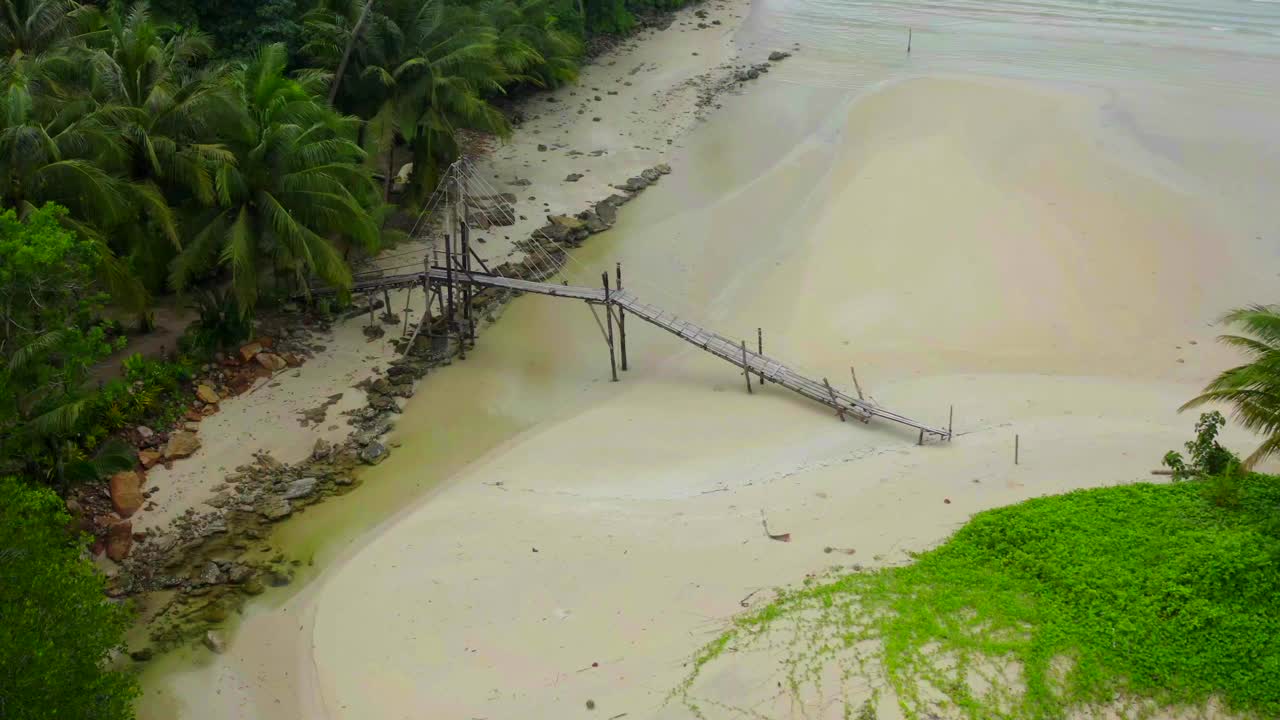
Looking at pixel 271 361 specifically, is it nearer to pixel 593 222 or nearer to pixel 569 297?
pixel 569 297

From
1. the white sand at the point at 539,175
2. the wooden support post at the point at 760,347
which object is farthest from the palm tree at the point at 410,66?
the wooden support post at the point at 760,347

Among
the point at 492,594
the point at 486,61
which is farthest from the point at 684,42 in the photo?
the point at 492,594

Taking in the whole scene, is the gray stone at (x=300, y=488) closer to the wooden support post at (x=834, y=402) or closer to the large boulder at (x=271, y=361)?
the large boulder at (x=271, y=361)

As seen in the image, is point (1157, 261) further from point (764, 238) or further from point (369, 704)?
point (369, 704)

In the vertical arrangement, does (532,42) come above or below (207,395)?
above

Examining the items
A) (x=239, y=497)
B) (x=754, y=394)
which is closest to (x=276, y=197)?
(x=239, y=497)

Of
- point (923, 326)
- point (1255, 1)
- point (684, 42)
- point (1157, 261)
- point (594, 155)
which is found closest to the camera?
point (923, 326)
